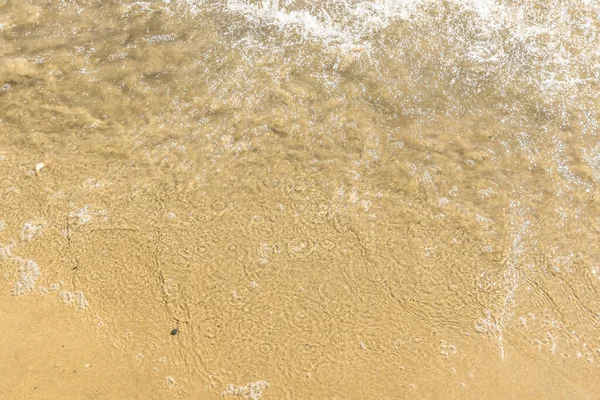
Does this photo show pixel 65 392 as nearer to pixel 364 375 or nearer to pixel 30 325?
→ pixel 30 325

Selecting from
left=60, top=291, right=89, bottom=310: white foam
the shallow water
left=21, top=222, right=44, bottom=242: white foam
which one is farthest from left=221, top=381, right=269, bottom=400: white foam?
left=21, top=222, right=44, bottom=242: white foam

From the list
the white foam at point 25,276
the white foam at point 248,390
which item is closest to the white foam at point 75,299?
the white foam at point 25,276

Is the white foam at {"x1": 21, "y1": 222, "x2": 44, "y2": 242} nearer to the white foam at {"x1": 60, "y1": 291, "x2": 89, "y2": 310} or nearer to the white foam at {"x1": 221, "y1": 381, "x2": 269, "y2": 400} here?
the white foam at {"x1": 60, "y1": 291, "x2": 89, "y2": 310}

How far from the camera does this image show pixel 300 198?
3240 mm

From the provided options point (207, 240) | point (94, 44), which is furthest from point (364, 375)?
point (94, 44)

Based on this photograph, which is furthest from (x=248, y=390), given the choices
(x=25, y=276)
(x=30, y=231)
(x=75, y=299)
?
(x=30, y=231)

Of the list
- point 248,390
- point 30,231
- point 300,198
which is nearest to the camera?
point 248,390

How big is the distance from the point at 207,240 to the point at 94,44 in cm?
209

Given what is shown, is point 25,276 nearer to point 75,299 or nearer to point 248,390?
point 75,299

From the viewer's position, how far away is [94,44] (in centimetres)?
395

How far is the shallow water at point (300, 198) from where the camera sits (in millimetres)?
2762

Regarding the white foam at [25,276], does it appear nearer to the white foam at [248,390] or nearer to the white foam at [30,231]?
the white foam at [30,231]

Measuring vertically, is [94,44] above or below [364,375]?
above

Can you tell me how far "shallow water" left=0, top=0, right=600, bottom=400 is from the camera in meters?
2.76
